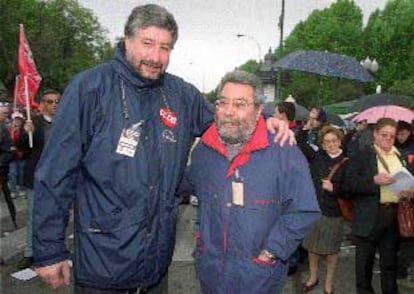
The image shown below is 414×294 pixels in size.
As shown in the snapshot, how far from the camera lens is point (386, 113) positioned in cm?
873

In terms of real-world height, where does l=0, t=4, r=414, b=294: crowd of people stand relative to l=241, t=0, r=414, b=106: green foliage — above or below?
below

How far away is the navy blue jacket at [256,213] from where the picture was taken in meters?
3.17

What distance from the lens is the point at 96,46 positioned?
64938 millimetres

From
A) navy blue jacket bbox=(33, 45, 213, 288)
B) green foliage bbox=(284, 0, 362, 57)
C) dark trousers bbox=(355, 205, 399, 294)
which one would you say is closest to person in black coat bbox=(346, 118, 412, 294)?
dark trousers bbox=(355, 205, 399, 294)

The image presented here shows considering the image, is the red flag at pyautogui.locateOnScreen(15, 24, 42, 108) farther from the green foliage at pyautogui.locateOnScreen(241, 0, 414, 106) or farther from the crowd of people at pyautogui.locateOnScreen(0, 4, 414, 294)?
the green foliage at pyautogui.locateOnScreen(241, 0, 414, 106)

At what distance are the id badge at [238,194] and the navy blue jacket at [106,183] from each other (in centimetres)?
39

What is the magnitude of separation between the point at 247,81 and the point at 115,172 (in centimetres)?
95

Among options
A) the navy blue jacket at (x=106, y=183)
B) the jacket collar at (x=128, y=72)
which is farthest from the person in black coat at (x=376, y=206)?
the jacket collar at (x=128, y=72)

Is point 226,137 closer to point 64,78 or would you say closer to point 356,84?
point 356,84

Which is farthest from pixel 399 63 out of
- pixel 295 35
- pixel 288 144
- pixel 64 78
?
pixel 288 144

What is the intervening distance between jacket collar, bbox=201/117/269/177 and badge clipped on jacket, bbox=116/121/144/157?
0.60m

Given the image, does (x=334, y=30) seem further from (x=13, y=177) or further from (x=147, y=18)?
(x=147, y=18)

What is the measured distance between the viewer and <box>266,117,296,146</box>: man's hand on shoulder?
326 cm

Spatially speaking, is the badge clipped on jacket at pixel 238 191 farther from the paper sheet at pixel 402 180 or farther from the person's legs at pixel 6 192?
the person's legs at pixel 6 192
